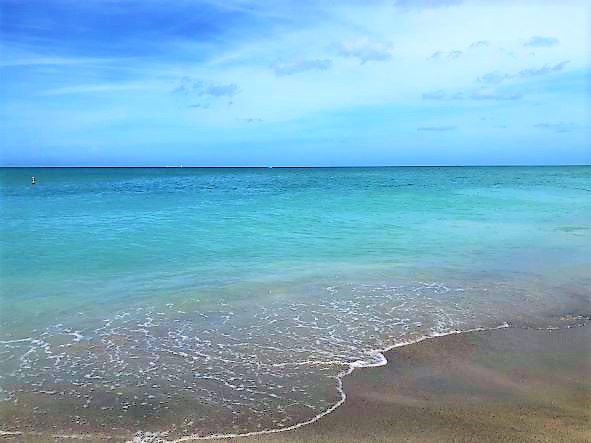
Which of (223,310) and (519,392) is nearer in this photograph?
(519,392)

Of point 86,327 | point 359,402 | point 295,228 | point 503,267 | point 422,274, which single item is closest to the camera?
point 359,402

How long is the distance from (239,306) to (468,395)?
4.22 metres

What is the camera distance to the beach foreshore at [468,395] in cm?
458

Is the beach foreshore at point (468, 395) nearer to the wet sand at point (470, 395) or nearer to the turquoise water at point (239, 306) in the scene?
the wet sand at point (470, 395)

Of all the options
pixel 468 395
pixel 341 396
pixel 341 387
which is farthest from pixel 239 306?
pixel 468 395

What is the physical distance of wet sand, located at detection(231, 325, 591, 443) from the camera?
4.58 m

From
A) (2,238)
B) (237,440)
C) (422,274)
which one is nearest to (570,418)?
(237,440)

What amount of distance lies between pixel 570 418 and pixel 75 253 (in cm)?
1190

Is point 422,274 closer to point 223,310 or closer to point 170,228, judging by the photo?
point 223,310

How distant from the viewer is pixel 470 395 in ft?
17.3

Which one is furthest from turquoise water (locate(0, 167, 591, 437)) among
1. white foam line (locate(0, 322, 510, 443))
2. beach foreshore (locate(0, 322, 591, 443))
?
beach foreshore (locate(0, 322, 591, 443))

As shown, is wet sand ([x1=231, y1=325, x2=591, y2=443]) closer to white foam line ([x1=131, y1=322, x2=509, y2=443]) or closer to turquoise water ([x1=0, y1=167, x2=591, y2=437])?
white foam line ([x1=131, y1=322, x2=509, y2=443])

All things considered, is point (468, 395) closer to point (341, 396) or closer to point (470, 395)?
point (470, 395)

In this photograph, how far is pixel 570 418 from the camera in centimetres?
480
